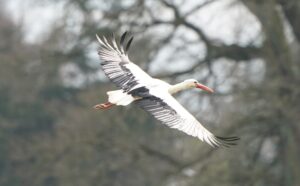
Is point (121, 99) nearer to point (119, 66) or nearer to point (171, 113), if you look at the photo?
point (171, 113)

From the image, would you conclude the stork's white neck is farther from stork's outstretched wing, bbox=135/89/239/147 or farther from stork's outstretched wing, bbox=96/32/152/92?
stork's outstretched wing, bbox=96/32/152/92

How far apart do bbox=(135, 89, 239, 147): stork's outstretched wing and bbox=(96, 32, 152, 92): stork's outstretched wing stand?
553 mm

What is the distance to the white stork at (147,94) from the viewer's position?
11562 mm

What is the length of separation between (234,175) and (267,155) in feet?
5.71

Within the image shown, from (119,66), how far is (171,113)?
140 centimetres

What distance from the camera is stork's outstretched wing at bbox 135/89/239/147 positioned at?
11.5 meters

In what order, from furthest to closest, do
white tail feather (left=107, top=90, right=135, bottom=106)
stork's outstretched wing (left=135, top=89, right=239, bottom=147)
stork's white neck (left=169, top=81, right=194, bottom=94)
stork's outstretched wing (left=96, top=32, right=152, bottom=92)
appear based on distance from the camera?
stork's outstretched wing (left=96, top=32, right=152, bottom=92), stork's white neck (left=169, top=81, right=194, bottom=94), white tail feather (left=107, top=90, right=135, bottom=106), stork's outstretched wing (left=135, top=89, right=239, bottom=147)

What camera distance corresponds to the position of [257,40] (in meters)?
21.7

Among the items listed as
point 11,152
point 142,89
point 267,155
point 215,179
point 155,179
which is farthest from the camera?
point 11,152

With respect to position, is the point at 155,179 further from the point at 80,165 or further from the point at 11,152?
the point at 11,152

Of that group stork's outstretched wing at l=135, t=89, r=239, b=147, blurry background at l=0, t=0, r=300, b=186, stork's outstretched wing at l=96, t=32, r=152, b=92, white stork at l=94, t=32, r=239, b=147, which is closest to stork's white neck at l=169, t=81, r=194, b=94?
white stork at l=94, t=32, r=239, b=147

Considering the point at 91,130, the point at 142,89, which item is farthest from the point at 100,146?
the point at 142,89

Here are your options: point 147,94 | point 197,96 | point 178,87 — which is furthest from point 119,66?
point 197,96

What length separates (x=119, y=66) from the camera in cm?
1289
